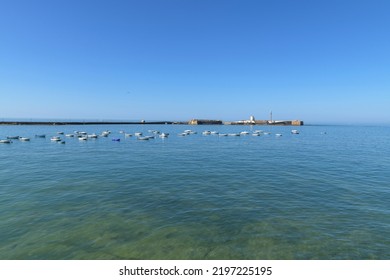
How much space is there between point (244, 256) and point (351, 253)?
562 centimetres

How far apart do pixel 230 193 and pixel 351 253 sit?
10446mm

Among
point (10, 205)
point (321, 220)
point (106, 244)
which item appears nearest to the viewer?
point (106, 244)

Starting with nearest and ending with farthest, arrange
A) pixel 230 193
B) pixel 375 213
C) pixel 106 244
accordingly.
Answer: pixel 106 244
pixel 375 213
pixel 230 193

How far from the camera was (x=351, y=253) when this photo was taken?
36.1 feet

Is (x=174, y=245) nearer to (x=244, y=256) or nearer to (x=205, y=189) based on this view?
(x=244, y=256)
